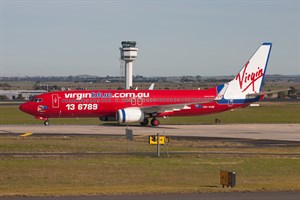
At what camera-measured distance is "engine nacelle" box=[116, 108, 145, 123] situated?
68.4 metres

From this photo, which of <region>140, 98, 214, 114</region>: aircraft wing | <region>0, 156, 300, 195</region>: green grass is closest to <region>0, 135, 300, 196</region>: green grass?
<region>0, 156, 300, 195</region>: green grass

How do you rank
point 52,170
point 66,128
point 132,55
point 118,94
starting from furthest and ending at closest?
point 132,55, point 118,94, point 66,128, point 52,170

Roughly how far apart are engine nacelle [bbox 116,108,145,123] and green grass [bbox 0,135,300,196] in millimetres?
19263

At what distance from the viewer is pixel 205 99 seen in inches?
2886

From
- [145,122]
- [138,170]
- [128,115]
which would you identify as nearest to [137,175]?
[138,170]

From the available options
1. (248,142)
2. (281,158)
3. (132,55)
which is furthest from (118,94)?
(132,55)

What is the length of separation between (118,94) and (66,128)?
27.3ft

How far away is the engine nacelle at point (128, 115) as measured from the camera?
68438 millimetres

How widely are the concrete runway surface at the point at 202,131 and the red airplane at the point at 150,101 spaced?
233 centimetres

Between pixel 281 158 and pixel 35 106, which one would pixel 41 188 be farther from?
pixel 35 106

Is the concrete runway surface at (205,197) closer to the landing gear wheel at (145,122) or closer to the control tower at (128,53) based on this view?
the landing gear wheel at (145,122)

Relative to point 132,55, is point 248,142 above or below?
below

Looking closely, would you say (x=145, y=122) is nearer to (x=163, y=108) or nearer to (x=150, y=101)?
(x=150, y=101)

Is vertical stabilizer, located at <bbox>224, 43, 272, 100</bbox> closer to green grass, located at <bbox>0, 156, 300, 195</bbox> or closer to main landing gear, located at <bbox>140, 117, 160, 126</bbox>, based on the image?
main landing gear, located at <bbox>140, 117, 160, 126</bbox>
